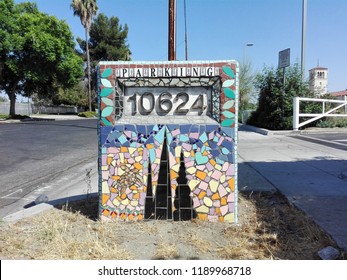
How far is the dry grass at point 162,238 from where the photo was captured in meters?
3.31

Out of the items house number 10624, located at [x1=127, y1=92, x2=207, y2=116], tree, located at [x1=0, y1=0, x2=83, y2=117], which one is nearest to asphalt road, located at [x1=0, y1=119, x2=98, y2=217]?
house number 10624, located at [x1=127, y1=92, x2=207, y2=116]

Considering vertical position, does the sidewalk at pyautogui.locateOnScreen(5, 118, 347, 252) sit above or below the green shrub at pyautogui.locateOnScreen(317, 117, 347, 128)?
below

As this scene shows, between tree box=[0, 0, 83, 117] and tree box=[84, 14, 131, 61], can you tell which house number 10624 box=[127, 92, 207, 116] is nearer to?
tree box=[0, 0, 83, 117]

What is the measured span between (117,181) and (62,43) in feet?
115

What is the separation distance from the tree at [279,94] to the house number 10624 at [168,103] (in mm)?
14955

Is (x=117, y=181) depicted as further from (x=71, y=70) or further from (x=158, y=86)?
(x=71, y=70)

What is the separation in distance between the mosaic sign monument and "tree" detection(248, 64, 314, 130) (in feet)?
49.1

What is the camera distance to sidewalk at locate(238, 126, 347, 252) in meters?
4.20

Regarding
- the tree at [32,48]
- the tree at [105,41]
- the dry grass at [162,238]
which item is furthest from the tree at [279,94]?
the tree at [105,41]

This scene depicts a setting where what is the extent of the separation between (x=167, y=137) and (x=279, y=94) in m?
15.5

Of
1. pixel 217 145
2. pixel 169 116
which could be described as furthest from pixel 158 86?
pixel 217 145

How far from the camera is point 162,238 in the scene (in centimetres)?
367

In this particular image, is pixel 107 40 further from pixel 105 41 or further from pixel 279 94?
pixel 279 94

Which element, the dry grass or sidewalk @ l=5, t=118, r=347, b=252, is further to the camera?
sidewalk @ l=5, t=118, r=347, b=252
